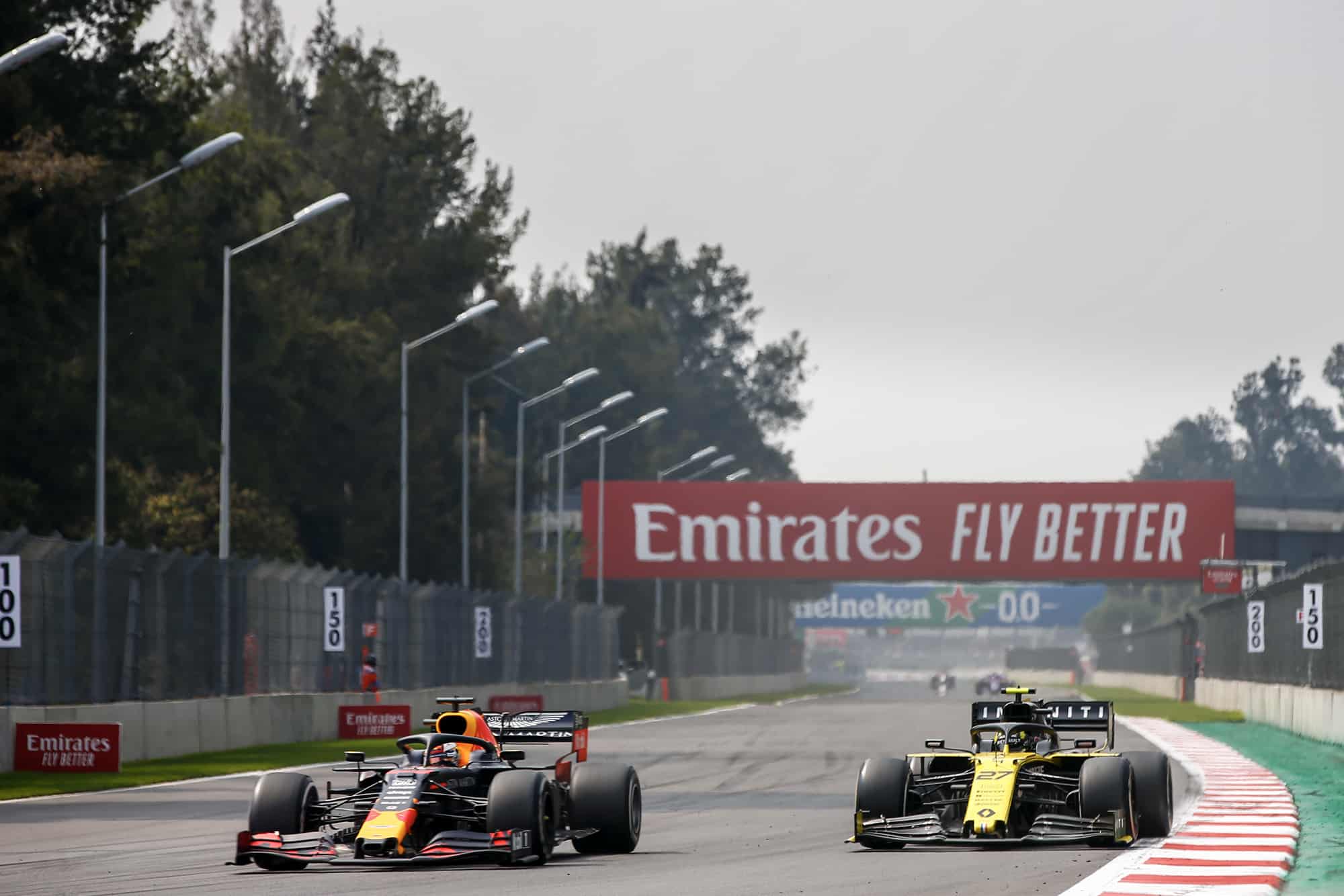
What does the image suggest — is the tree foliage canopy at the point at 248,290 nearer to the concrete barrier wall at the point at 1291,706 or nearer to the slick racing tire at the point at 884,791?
the concrete barrier wall at the point at 1291,706

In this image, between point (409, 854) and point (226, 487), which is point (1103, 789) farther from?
point (226, 487)

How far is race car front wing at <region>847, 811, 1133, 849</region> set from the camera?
15984mm

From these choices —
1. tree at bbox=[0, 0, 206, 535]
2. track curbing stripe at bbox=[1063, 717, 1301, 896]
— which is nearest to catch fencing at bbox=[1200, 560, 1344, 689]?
track curbing stripe at bbox=[1063, 717, 1301, 896]

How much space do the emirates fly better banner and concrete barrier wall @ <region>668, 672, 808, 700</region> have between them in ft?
20.1

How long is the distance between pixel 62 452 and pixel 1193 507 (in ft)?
125

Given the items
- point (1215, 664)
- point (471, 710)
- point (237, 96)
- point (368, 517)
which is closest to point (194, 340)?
point (368, 517)

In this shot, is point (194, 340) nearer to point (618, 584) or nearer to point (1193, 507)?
point (1193, 507)

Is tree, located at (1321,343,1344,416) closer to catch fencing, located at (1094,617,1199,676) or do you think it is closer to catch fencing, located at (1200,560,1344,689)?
catch fencing, located at (1094,617,1199,676)

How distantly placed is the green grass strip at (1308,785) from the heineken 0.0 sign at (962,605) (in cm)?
12415

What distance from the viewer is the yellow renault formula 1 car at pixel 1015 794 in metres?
16.0

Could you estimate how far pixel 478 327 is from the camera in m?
88.1

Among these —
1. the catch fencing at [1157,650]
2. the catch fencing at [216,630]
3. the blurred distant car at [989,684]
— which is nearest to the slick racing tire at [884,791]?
the catch fencing at [216,630]

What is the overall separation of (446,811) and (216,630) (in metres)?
19.1

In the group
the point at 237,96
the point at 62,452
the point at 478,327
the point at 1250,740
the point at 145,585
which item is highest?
the point at 237,96
